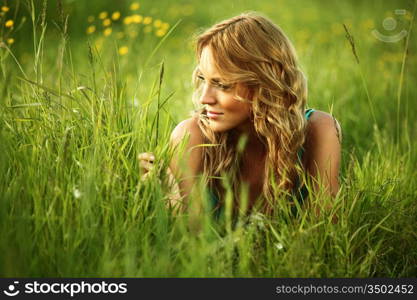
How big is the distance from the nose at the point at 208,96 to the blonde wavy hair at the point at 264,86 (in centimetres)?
8

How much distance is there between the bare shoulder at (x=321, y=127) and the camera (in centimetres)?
263

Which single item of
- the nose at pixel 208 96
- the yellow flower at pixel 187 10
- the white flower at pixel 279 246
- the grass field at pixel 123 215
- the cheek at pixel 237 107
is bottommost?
the white flower at pixel 279 246

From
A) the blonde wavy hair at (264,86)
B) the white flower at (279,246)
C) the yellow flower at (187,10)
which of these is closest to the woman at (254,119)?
the blonde wavy hair at (264,86)

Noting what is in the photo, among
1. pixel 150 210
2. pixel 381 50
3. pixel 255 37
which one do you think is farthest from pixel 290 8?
pixel 150 210

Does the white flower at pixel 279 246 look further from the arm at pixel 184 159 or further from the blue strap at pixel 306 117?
the blue strap at pixel 306 117

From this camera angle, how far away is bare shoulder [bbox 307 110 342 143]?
263 centimetres

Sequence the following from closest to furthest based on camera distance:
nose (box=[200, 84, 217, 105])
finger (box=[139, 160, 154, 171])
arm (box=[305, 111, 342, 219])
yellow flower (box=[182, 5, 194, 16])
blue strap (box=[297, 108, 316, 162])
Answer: finger (box=[139, 160, 154, 171])
nose (box=[200, 84, 217, 105])
arm (box=[305, 111, 342, 219])
blue strap (box=[297, 108, 316, 162])
yellow flower (box=[182, 5, 194, 16])

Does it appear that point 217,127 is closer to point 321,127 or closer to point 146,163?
point 146,163

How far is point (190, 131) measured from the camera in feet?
8.45

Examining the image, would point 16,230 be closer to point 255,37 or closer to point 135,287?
point 135,287

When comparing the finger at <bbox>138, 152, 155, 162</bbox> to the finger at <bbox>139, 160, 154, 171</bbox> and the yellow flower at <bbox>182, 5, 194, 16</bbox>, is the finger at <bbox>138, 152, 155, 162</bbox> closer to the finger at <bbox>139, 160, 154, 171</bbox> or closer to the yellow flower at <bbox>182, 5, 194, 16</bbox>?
the finger at <bbox>139, 160, 154, 171</bbox>

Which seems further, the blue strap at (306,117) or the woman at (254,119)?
the blue strap at (306,117)

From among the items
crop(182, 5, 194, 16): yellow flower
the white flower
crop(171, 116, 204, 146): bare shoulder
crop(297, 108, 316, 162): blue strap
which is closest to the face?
crop(171, 116, 204, 146): bare shoulder

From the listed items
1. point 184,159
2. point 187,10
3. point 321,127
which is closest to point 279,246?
point 184,159
